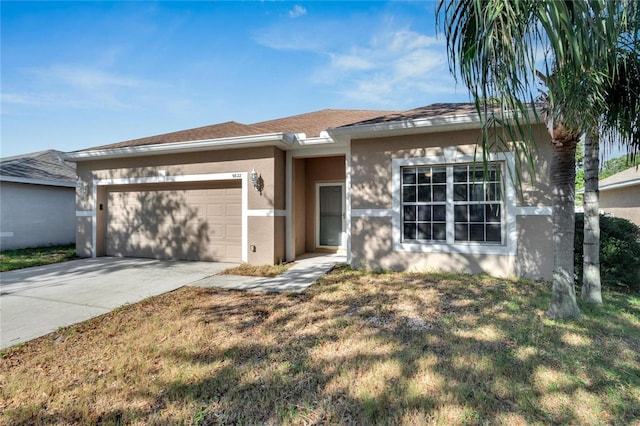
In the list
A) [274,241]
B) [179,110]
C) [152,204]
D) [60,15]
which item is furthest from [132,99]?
[274,241]

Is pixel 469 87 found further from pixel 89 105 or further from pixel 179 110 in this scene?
pixel 89 105

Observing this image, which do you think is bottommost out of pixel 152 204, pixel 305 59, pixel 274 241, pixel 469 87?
pixel 274 241

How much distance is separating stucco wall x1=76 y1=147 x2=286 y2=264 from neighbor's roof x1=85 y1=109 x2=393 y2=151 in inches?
20.4

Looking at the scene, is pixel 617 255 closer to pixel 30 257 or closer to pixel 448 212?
pixel 448 212

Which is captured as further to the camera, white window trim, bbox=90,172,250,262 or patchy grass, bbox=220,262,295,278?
white window trim, bbox=90,172,250,262

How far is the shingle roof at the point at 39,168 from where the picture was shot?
11.0m

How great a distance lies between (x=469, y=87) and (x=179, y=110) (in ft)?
34.2

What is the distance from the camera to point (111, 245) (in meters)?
9.29

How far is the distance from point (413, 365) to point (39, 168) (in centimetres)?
1642

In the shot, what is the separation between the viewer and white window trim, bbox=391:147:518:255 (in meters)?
5.81

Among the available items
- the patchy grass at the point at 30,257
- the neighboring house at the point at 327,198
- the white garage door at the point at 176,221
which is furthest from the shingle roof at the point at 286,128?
the patchy grass at the point at 30,257

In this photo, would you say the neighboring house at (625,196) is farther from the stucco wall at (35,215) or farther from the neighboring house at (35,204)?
the stucco wall at (35,215)

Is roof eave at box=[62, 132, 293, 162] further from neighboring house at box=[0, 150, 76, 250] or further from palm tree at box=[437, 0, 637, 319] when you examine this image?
palm tree at box=[437, 0, 637, 319]

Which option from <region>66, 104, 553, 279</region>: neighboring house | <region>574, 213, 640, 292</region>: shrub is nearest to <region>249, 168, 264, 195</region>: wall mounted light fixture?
<region>66, 104, 553, 279</region>: neighboring house
